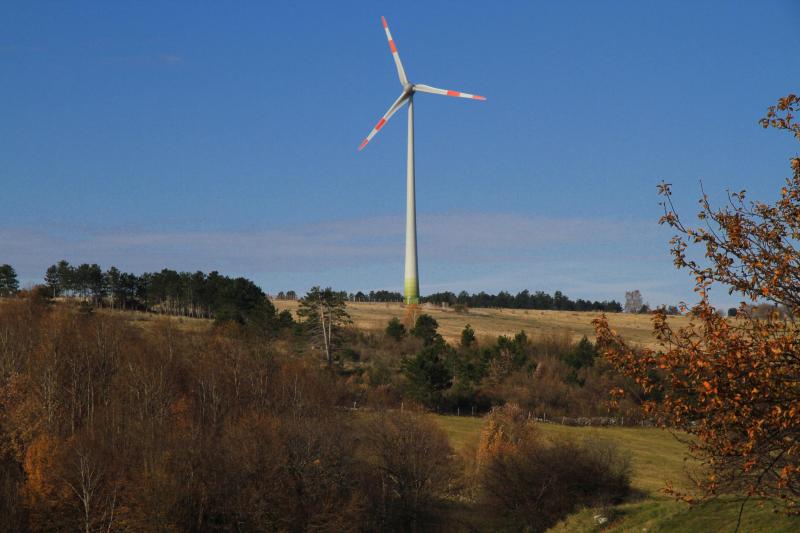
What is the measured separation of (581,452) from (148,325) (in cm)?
11233

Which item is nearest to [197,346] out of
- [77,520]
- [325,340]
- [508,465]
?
[325,340]

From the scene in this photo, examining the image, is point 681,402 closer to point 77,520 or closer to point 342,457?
point 342,457

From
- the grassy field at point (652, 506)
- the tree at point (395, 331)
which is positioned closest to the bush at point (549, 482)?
the grassy field at point (652, 506)

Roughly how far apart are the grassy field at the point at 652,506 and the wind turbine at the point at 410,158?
51575 mm

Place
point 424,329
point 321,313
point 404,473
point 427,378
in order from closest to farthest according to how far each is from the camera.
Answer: point 404,473 → point 427,378 → point 321,313 → point 424,329

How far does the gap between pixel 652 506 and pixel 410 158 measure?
99546 mm

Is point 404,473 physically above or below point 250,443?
below

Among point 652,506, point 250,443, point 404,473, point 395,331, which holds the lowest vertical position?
point 404,473

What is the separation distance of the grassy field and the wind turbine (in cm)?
5158

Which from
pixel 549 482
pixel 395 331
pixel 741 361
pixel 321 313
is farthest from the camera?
pixel 395 331

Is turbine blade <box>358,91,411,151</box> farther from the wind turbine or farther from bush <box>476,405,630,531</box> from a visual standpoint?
bush <box>476,405,630,531</box>

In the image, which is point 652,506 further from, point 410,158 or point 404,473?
point 410,158

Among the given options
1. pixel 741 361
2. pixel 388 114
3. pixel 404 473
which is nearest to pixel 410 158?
pixel 388 114

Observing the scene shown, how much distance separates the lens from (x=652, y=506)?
5528 centimetres
